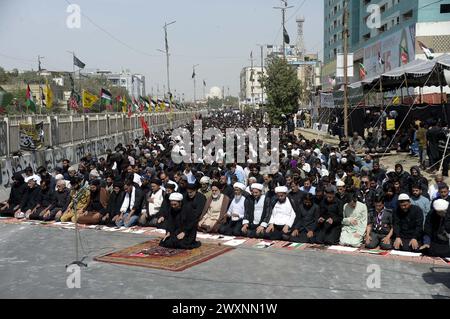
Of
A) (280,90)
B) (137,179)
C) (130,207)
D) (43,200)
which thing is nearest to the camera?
(130,207)

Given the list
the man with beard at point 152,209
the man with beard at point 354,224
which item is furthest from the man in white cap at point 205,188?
the man with beard at point 354,224

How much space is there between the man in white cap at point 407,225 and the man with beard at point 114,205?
5638 mm

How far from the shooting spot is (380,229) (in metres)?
8.83

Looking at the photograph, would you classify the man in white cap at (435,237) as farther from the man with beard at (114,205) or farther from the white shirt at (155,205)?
the man with beard at (114,205)

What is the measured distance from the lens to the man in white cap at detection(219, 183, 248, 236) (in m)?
9.98

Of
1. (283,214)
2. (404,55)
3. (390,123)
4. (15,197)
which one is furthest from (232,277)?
(404,55)

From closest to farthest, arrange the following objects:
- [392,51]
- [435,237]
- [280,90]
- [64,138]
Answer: [435,237] → [64,138] → [392,51] → [280,90]

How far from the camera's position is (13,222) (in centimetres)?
1123

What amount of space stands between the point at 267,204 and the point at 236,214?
2.05 ft

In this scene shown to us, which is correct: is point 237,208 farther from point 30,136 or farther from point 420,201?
point 30,136

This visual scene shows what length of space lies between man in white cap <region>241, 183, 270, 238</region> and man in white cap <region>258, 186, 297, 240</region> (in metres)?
0.18

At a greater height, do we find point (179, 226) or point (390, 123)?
point (390, 123)

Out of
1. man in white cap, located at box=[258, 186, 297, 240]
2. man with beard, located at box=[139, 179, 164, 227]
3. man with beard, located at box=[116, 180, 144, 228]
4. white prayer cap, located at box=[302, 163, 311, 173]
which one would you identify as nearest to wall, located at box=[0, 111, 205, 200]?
man with beard, located at box=[116, 180, 144, 228]
